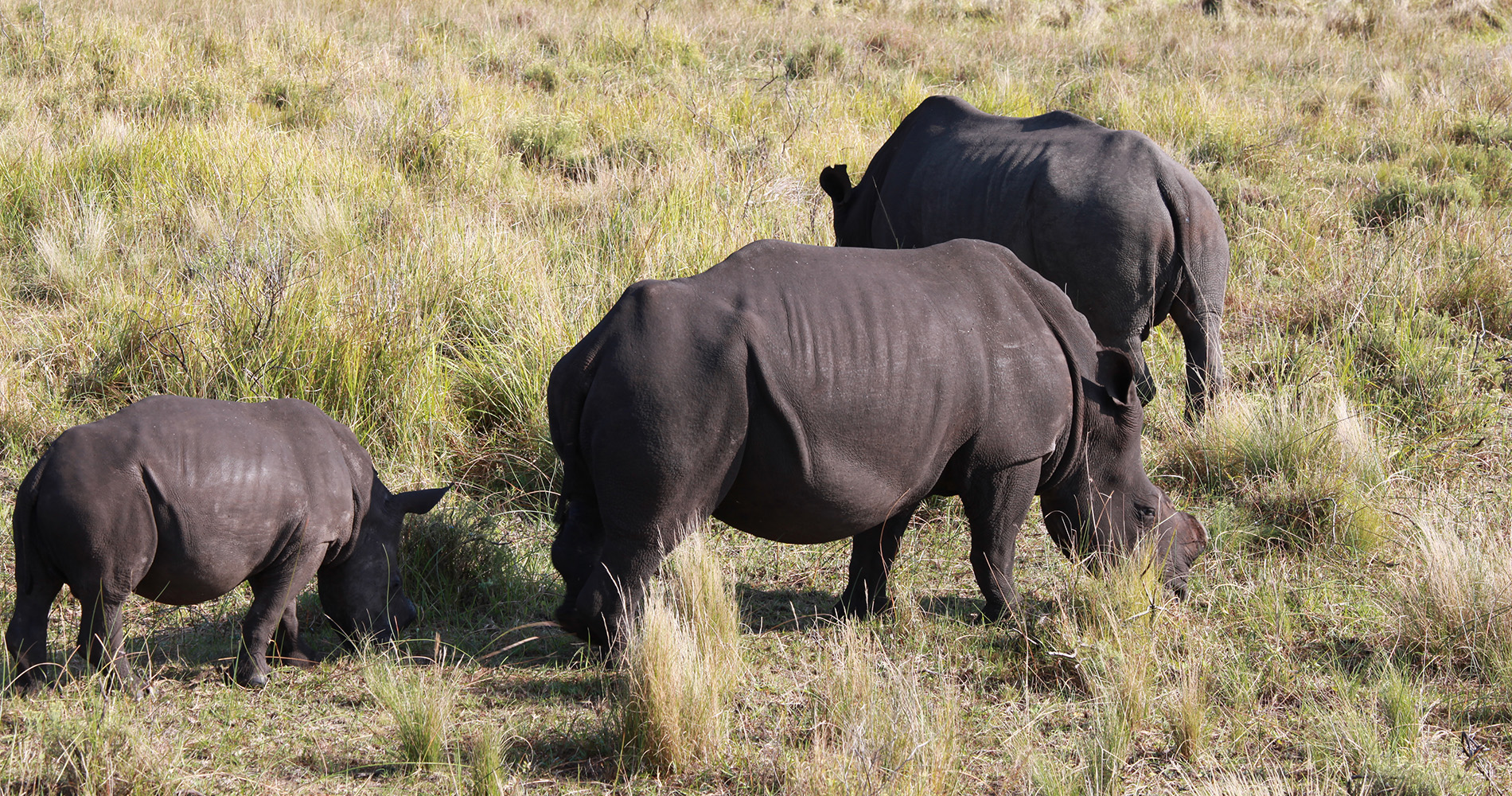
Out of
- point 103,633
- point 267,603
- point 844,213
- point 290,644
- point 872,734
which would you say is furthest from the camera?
point 844,213

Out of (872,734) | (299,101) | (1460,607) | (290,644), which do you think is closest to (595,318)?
(290,644)

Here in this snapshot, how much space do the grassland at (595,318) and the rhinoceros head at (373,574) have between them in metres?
0.15

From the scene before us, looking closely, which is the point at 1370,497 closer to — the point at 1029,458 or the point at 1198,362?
the point at 1198,362

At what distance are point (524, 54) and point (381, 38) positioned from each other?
166 cm

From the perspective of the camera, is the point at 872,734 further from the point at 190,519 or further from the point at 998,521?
the point at 190,519

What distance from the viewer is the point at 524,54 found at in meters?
13.5

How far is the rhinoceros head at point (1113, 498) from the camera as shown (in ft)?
14.6

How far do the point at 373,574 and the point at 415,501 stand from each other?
11.4 inches

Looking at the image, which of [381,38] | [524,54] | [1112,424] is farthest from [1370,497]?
[381,38]

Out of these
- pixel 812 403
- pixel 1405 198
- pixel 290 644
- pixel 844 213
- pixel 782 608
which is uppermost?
pixel 812 403

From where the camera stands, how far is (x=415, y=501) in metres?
4.30

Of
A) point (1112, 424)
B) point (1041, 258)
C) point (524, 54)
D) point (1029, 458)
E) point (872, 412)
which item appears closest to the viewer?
point (872, 412)

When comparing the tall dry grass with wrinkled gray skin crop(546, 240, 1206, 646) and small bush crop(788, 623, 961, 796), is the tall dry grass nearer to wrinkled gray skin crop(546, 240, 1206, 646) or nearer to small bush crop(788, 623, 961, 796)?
wrinkled gray skin crop(546, 240, 1206, 646)

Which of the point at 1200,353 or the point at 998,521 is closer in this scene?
the point at 998,521
